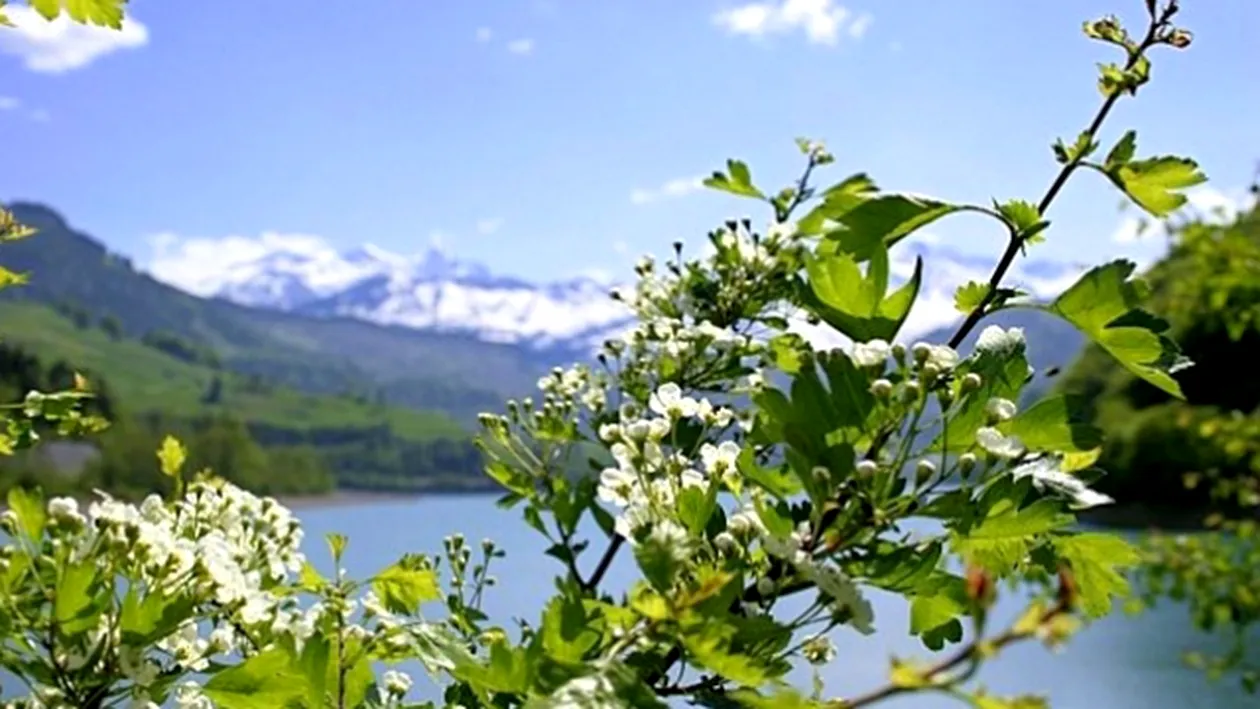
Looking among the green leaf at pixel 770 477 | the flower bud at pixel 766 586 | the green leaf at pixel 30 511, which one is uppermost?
the green leaf at pixel 770 477

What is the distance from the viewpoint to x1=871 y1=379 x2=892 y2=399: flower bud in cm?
144

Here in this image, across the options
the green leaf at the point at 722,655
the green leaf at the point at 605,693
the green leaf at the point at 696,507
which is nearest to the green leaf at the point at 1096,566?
the green leaf at the point at 696,507

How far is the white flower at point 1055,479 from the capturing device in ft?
4.99

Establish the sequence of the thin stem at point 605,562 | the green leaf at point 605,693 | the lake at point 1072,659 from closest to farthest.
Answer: the green leaf at point 605,693, the thin stem at point 605,562, the lake at point 1072,659

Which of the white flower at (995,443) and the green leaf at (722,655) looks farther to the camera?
the white flower at (995,443)

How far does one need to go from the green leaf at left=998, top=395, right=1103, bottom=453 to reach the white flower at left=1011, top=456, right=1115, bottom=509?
2 cm

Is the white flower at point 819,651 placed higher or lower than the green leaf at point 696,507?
lower

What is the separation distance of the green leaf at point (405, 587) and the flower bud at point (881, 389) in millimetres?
832

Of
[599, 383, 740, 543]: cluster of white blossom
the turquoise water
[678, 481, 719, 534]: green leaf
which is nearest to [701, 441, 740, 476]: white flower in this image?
[599, 383, 740, 543]: cluster of white blossom

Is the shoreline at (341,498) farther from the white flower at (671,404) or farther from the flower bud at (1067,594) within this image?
the flower bud at (1067,594)

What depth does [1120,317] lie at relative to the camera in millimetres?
1666

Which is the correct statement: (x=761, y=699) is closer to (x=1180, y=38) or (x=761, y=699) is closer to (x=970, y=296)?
(x=970, y=296)

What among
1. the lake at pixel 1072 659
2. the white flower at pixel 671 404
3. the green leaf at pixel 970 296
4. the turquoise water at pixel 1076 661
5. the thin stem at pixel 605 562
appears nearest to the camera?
the green leaf at pixel 970 296

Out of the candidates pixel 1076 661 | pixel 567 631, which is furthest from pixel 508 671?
pixel 1076 661
